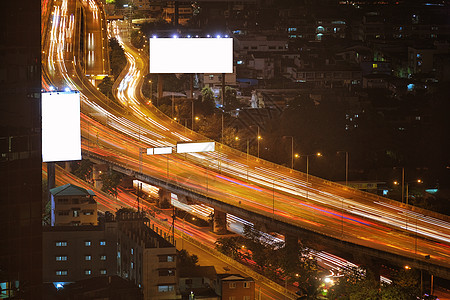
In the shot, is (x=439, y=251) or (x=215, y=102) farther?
(x=215, y=102)

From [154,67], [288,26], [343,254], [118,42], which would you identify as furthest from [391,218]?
[288,26]

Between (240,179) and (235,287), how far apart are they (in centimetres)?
649

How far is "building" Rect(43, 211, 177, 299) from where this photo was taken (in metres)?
15.2

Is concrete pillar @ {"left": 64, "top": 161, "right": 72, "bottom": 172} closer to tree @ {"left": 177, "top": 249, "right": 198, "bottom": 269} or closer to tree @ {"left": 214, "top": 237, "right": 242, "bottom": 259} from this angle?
tree @ {"left": 214, "top": 237, "right": 242, "bottom": 259}

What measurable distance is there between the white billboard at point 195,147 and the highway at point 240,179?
543 mm

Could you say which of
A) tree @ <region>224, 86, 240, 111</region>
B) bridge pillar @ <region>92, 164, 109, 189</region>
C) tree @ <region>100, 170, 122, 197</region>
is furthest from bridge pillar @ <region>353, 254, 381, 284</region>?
tree @ <region>224, 86, 240, 111</region>

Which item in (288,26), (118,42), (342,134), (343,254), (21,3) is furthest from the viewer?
(288,26)

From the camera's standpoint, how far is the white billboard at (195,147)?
20.1 m

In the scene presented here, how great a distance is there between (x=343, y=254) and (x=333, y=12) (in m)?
26.6

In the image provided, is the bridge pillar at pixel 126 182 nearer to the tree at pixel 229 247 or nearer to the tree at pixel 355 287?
the tree at pixel 229 247

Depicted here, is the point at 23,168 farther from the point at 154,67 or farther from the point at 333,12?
the point at 333,12

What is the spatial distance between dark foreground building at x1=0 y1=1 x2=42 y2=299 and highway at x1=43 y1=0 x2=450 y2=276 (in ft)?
21.3

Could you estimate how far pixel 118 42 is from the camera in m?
34.9

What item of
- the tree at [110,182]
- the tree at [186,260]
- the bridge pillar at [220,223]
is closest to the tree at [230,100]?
the tree at [110,182]
